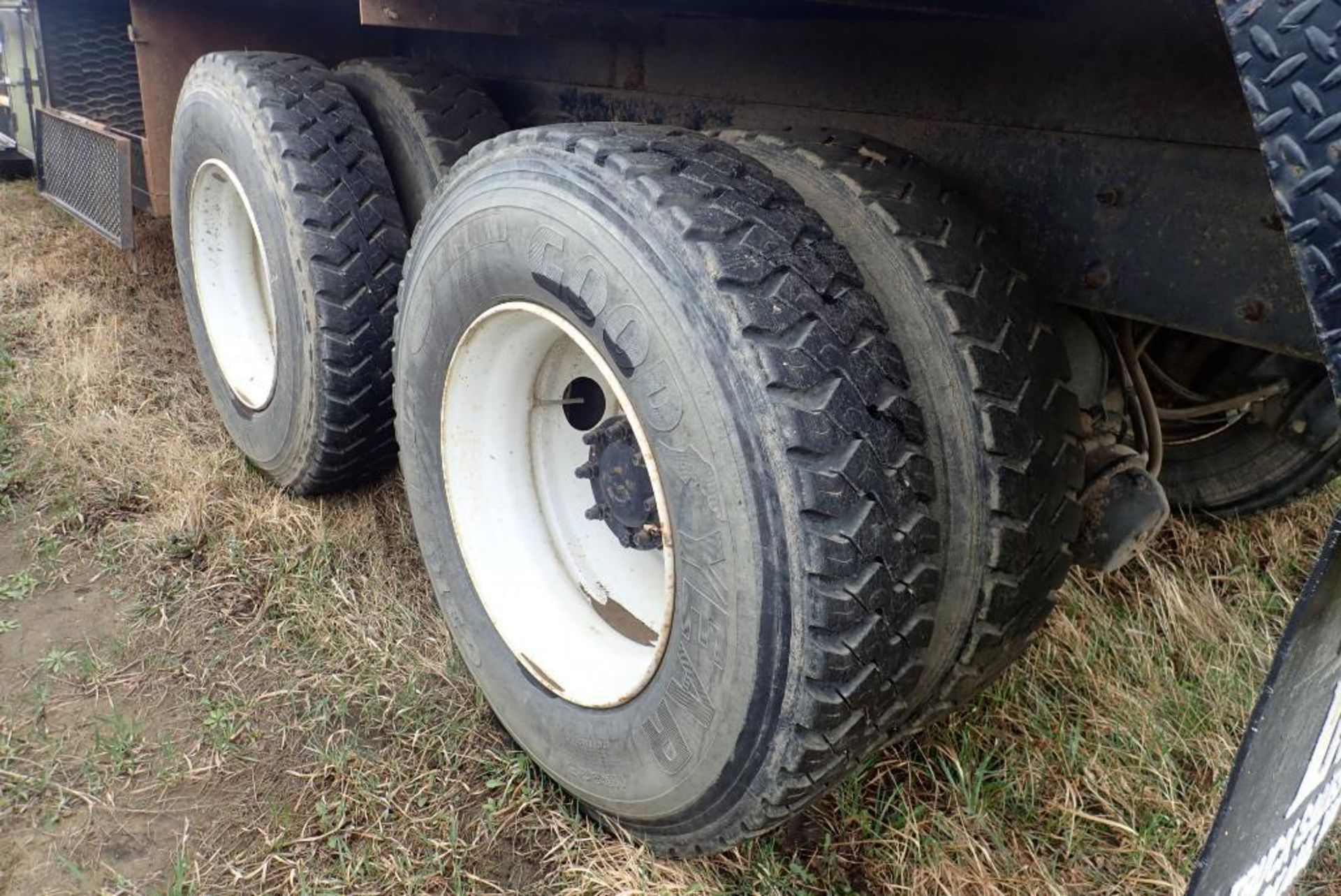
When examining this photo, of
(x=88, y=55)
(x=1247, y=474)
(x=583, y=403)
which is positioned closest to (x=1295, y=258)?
(x=583, y=403)

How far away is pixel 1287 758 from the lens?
3.32ft

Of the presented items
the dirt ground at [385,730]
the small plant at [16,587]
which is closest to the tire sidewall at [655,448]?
the dirt ground at [385,730]

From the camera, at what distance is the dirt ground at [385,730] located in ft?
5.72

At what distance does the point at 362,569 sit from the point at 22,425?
134 cm

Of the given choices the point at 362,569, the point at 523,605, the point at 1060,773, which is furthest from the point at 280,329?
the point at 1060,773

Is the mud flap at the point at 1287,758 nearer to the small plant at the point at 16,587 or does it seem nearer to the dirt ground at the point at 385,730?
the dirt ground at the point at 385,730

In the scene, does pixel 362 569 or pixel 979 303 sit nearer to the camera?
pixel 979 303

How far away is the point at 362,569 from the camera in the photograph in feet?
8.45

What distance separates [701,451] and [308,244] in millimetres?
1377

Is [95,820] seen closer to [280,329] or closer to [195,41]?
[280,329]

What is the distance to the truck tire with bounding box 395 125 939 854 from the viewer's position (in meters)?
1.31

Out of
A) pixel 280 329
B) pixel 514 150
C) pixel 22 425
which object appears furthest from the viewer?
pixel 22 425

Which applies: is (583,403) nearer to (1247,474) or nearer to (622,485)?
(622,485)

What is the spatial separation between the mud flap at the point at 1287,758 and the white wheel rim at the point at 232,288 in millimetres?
2599
